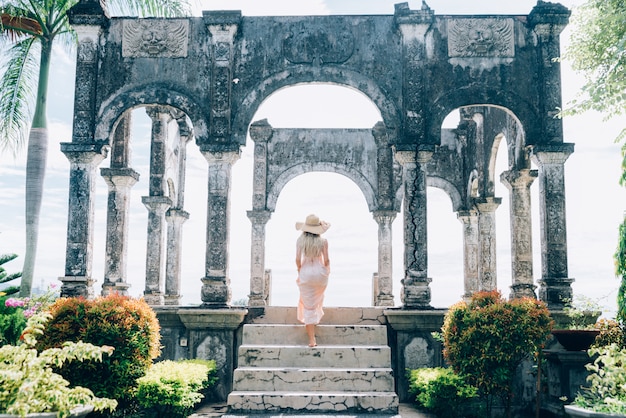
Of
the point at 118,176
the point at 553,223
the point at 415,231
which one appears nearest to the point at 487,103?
the point at 553,223

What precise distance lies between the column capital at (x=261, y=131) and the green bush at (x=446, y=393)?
33.0 ft

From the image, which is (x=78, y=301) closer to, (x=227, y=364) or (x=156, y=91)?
(x=227, y=364)

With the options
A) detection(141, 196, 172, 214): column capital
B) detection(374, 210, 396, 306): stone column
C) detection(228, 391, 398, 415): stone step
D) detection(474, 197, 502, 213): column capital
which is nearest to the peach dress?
detection(228, 391, 398, 415): stone step

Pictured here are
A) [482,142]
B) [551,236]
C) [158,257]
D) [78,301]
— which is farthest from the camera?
[482,142]

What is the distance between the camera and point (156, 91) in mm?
11125

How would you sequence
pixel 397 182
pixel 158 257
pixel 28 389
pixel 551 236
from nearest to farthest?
pixel 28 389 < pixel 551 236 < pixel 158 257 < pixel 397 182

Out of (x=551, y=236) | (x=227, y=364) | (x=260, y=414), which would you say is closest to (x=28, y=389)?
(x=260, y=414)

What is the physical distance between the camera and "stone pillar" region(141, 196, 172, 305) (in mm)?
14312

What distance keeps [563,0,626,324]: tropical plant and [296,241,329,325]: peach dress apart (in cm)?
379

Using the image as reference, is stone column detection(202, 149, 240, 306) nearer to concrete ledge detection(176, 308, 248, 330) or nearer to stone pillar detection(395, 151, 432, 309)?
concrete ledge detection(176, 308, 248, 330)

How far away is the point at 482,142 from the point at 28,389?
12430mm

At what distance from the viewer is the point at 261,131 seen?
58.1ft

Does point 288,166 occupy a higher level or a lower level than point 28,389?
higher

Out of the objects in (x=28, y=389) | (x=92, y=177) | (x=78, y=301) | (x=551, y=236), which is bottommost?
(x=28, y=389)
